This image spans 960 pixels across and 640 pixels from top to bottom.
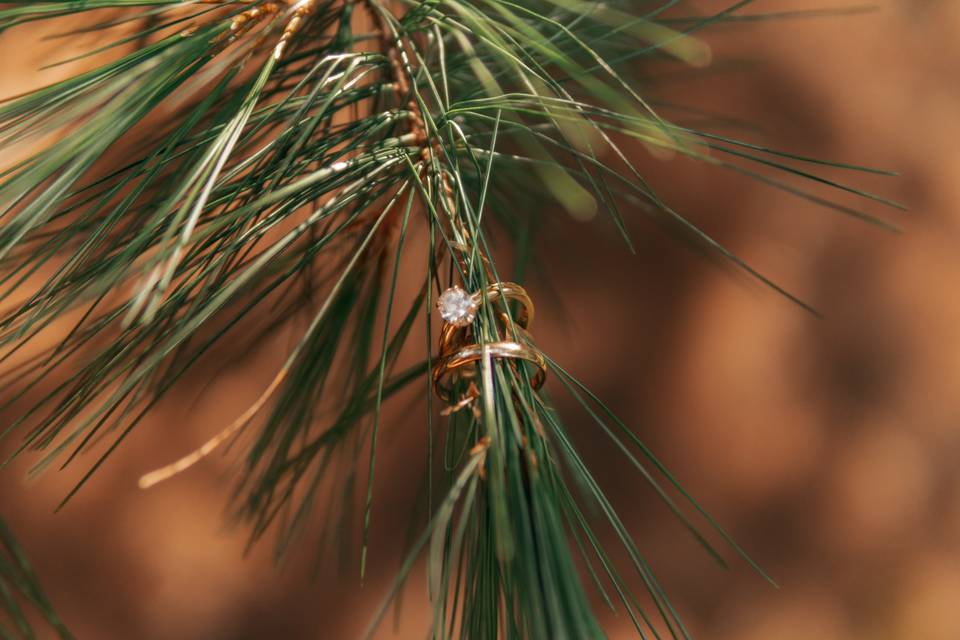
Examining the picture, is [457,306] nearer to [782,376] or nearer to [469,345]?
[469,345]

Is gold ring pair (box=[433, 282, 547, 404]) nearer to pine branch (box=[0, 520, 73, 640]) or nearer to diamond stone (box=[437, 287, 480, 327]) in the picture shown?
diamond stone (box=[437, 287, 480, 327])

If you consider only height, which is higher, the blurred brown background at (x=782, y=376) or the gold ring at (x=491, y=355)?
the gold ring at (x=491, y=355)

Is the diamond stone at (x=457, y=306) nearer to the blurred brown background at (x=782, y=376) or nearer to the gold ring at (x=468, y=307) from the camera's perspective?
the gold ring at (x=468, y=307)

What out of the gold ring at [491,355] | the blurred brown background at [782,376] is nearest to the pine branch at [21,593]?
the gold ring at [491,355]

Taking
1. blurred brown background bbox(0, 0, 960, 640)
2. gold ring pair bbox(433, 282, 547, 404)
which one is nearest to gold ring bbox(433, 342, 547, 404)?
gold ring pair bbox(433, 282, 547, 404)

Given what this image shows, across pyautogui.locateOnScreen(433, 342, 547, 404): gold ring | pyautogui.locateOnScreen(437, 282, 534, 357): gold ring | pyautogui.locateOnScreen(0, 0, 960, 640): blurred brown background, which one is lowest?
pyautogui.locateOnScreen(0, 0, 960, 640): blurred brown background

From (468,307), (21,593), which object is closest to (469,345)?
(468,307)
